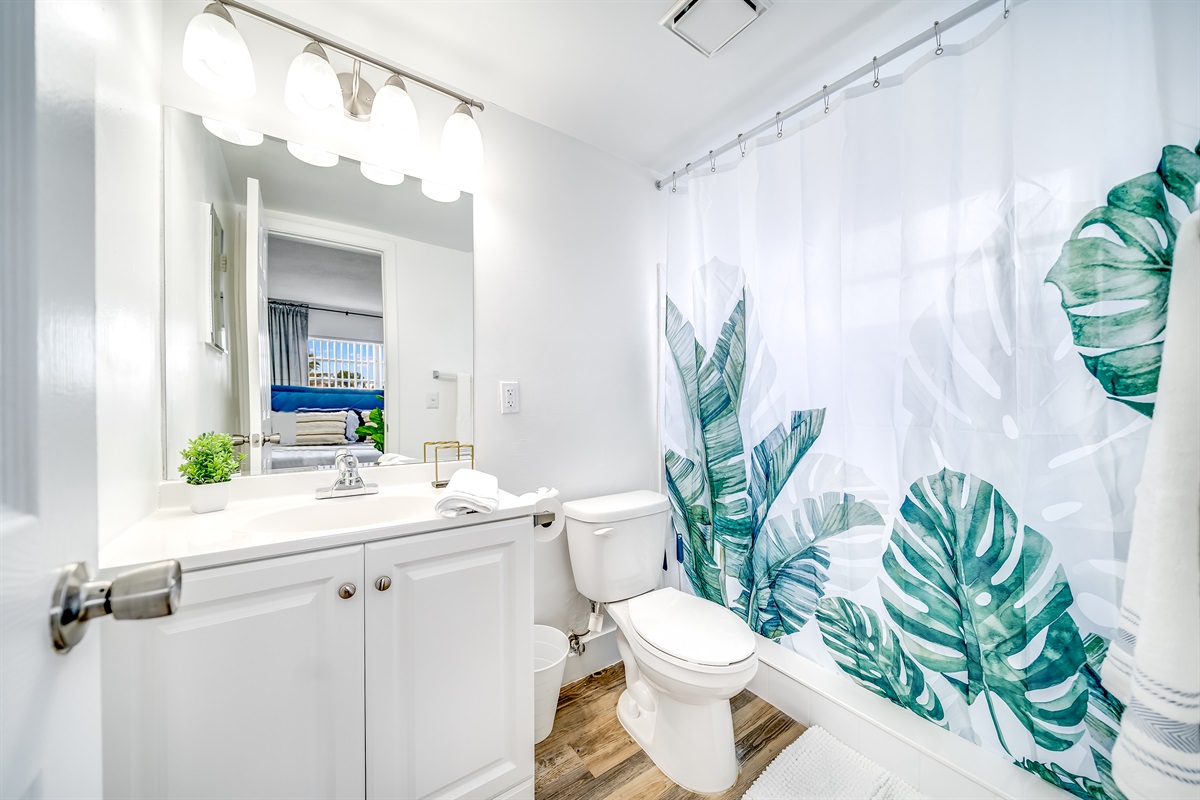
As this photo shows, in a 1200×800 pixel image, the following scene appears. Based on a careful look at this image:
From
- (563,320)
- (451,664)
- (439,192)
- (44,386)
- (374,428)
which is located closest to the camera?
(44,386)

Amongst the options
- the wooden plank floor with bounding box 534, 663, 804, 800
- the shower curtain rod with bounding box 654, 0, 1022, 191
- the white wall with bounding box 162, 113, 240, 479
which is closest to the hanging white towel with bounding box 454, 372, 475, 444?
the white wall with bounding box 162, 113, 240, 479

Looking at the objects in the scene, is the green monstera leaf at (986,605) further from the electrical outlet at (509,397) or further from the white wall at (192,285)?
the white wall at (192,285)

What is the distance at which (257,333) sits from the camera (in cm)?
129

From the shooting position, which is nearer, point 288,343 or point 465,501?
point 465,501

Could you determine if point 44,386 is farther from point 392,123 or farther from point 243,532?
point 392,123

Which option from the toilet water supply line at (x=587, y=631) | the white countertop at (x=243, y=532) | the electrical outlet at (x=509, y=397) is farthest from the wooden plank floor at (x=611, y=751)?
the electrical outlet at (x=509, y=397)

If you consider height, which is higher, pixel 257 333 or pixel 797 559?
pixel 257 333

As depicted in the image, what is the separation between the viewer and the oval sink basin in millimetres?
1159

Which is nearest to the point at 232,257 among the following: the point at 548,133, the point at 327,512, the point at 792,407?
the point at 327,512

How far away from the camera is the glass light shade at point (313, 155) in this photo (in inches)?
51.1

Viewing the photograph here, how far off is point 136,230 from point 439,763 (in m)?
1.42

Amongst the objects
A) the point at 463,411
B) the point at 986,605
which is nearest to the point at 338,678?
the point at 463,411

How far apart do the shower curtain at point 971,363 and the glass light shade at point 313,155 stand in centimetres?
137

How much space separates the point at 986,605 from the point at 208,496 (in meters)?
1.94
